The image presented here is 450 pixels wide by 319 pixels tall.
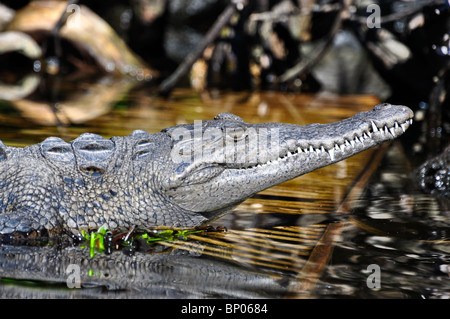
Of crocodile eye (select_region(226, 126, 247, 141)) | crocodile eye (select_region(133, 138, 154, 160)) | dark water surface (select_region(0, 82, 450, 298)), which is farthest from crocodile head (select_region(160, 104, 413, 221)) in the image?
dark water surface (select_region(0, 82, 450, 298))

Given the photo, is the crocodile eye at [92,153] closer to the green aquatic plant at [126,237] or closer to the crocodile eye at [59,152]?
the crocodile eye at [59,152]

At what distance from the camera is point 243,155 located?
3.81 meters

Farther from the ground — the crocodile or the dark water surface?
the crocodile

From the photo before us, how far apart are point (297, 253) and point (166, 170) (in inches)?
35.6

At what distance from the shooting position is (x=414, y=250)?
358cm

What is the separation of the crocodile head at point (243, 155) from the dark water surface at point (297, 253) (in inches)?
11.0

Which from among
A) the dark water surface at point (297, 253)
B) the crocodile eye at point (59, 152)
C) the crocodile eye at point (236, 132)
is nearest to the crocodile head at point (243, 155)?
the crocodile eye at point (236, 132)

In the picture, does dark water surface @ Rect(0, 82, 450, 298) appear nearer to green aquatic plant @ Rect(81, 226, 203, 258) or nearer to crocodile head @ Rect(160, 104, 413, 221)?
green aquatic plant @ Rect(81, 226, 203, 258)

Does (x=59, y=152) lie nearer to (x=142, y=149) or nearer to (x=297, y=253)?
(x=142, y=149)

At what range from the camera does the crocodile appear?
380cm

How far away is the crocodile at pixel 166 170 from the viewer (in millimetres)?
3803

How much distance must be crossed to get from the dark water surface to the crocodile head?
0.28 metres

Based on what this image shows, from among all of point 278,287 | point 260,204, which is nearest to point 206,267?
point 278,287

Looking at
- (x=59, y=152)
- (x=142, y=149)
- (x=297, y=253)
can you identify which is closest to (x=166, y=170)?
(x=142, y=149)
